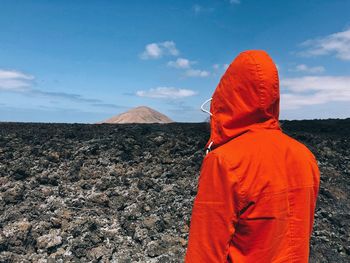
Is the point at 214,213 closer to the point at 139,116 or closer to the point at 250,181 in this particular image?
the point at 250,181

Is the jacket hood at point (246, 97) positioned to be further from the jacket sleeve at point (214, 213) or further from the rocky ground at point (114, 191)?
the rocky ground at point (114, 191)

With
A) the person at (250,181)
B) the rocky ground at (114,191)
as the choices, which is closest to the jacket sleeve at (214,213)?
the person at (250,181)

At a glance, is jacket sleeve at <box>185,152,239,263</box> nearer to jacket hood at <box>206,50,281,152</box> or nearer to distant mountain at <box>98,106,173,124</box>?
jacket hood at <box>206,50,281,152</box>

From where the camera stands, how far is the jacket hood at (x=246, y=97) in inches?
66.1

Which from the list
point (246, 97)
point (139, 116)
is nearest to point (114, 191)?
point (246, 97)

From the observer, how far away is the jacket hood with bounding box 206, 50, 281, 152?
1678 millimetres

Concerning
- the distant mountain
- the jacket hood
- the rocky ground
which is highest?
the distant mountain

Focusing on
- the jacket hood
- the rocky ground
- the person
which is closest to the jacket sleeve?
the person

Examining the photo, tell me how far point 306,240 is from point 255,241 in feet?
1.00

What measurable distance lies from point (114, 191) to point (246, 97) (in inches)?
197

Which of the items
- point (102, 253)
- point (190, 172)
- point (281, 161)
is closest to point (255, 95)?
point (281, 161)

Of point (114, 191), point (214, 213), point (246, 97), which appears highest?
point (246, 97)

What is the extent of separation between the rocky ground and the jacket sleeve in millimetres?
3864

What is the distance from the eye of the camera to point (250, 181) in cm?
154
